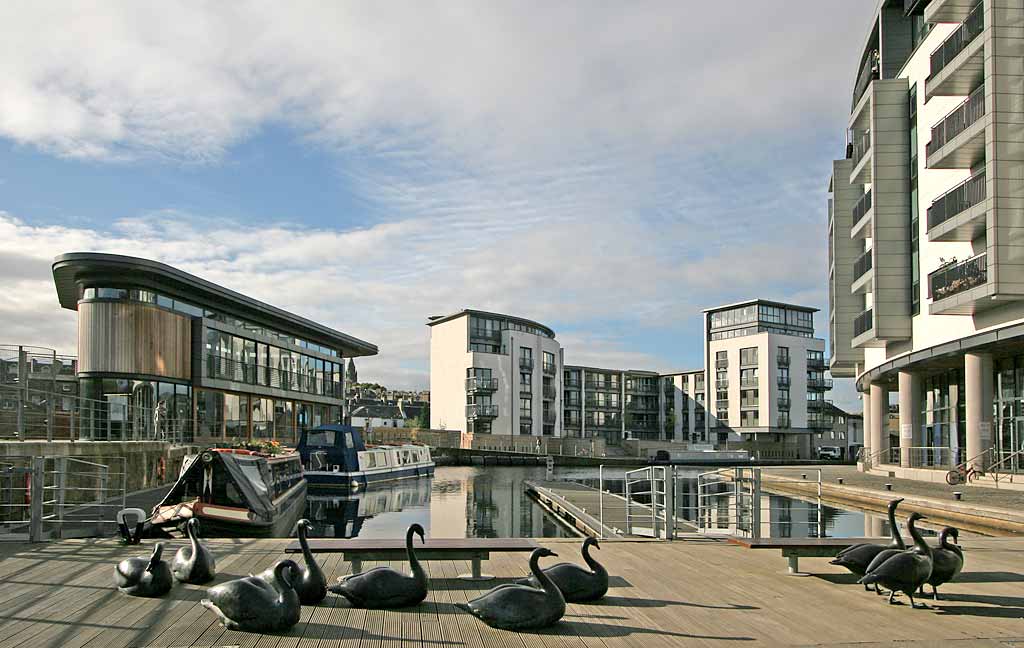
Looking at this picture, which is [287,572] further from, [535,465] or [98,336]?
[535,465]

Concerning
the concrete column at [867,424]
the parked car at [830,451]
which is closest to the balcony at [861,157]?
the concrete column at [867,424]

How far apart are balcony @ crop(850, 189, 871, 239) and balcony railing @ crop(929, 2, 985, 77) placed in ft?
26.3

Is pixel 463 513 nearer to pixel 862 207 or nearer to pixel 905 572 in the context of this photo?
pixel 862 207

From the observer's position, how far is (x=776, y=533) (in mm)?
23656

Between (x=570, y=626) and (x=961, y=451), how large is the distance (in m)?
32.4

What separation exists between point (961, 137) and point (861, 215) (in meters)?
11.9

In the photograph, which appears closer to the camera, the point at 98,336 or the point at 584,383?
the point at 98,336

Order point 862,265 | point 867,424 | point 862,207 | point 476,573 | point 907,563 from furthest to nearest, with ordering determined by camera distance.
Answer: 1. point 867,424
2. point 862,207
3. point 862,265
4. point 476,573
5. point 907,563

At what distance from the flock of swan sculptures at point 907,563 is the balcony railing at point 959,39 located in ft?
82.0

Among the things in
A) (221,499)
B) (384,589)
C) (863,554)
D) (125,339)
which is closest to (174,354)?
(125,339)

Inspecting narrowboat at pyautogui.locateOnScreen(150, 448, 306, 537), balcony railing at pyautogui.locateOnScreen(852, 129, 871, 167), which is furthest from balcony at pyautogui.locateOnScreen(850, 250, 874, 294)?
narrowboat at pyautogui.locateOnScreen(150, 448, 306, 537)

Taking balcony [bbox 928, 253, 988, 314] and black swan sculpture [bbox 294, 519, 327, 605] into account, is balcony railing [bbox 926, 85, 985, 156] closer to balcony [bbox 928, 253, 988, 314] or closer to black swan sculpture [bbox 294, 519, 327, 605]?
balcony [bbox 928, 253, 988, 314]

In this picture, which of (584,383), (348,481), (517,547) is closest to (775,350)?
(584,383)

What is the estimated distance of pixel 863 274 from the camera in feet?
131
